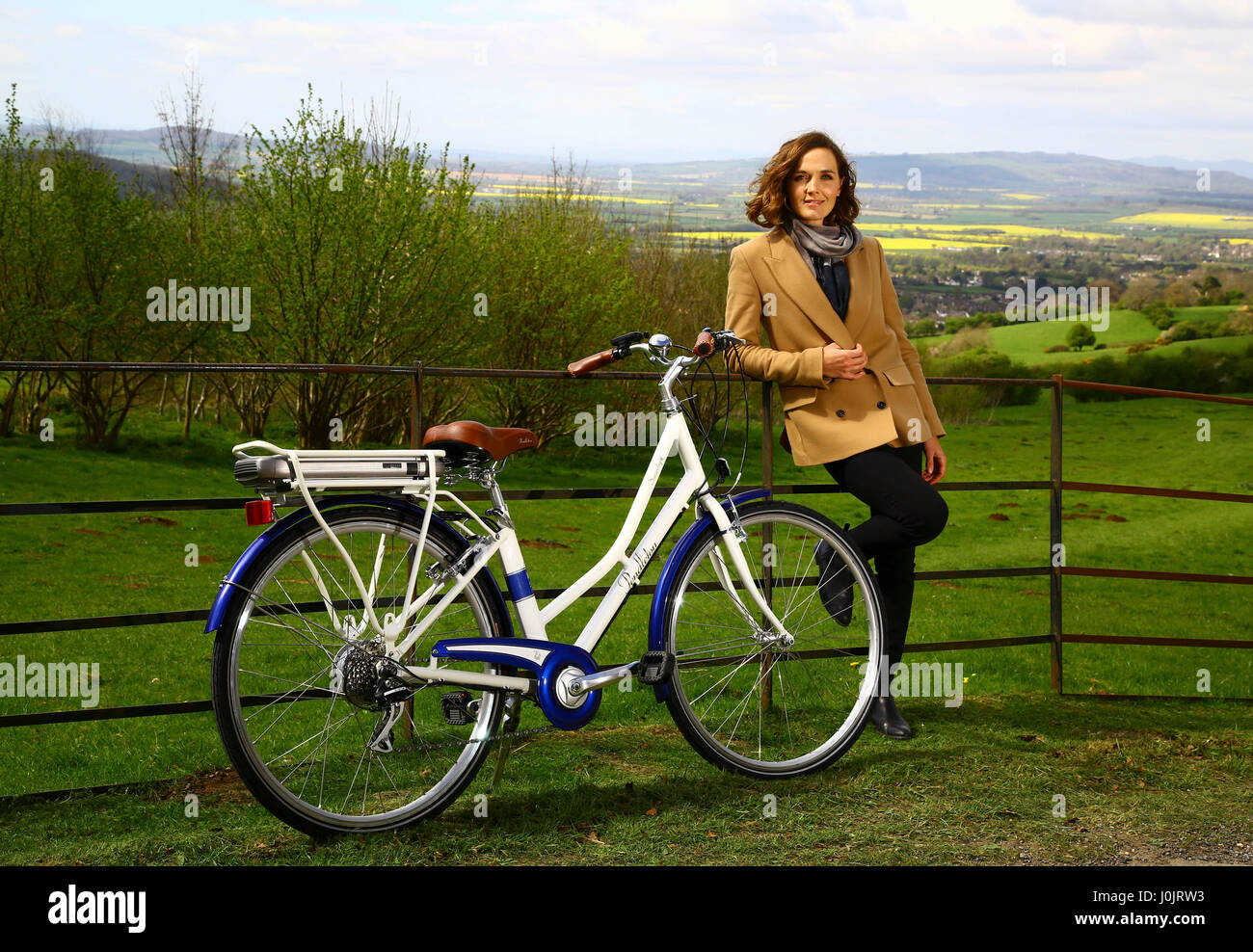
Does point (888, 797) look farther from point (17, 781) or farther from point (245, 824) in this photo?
point (17, 781)

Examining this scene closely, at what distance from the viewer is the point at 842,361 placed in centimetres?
377

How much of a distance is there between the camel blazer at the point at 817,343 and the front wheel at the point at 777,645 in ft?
1.00

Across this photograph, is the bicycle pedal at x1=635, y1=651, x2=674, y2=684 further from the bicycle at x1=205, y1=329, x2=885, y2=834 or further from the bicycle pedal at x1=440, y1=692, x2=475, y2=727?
the bicycle pedal at x1=440, y1=692, x2=475, y2=727

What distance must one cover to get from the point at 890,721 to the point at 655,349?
5.47 ft

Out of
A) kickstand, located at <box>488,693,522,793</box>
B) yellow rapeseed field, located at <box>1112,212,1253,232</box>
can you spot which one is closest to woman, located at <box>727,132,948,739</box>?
kickstand, located at <box>488,693,522,793</box>

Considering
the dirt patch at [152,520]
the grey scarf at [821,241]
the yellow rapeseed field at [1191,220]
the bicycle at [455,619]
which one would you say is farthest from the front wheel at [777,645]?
the yellow rapeseed field at [1191,220]

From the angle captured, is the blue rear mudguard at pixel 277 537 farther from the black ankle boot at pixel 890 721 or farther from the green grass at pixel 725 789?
the black ankle boot at pixel 890 721

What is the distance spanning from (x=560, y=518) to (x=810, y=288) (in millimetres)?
21954

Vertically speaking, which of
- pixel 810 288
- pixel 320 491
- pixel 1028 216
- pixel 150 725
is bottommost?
pixel 150 725

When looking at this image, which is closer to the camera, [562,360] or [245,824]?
[245,824]

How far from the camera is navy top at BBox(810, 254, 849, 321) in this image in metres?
4.02

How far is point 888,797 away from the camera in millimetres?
3580

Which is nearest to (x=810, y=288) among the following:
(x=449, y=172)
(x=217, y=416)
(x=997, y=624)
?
(x=997, y=624)

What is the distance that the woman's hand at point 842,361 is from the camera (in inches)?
148
